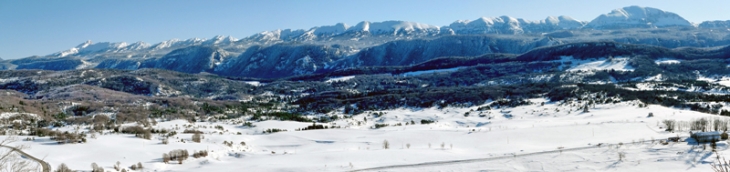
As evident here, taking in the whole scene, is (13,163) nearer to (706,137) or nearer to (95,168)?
(95,168)

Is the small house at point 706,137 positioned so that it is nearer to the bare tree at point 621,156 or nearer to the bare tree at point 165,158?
the bare tree at point 621,156

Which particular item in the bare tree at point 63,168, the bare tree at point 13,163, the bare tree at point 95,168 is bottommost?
the bare tree at point 95,168

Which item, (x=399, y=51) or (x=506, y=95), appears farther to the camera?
(x=399, y=51)

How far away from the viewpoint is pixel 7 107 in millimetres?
30297

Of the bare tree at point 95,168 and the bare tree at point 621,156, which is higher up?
the bare tree at point 95,168

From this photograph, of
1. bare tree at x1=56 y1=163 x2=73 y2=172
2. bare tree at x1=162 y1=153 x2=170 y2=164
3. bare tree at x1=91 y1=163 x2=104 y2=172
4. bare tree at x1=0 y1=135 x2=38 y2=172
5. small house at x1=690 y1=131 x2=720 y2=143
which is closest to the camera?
bare tree at x1=0 y1=135 x2=38 y2=172

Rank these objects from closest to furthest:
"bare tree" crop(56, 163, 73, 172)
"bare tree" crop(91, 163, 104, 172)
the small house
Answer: "bare tree" crop(56, 163, 73, 172) → "bare tree" crop(91, 163, 104, 172) → the small house

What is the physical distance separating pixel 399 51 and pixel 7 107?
15863 cm

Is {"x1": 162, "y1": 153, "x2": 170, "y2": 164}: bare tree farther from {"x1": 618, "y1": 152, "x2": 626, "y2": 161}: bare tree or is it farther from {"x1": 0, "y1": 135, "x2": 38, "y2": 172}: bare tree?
{"x1": 618, "y1": 152, "x2": 626, "y2": 161}: bare tree

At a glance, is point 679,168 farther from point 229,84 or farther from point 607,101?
point 229,84

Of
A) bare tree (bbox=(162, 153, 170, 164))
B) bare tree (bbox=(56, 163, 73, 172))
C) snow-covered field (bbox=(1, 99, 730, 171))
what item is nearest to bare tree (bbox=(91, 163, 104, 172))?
Result: snow-covered field (bbox=(1, 99, 730, 171))

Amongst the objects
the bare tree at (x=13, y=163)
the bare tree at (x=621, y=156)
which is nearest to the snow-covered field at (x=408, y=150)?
the bare tree at (x=621, y=156)

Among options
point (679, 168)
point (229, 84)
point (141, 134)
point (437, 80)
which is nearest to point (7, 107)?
point (141, 134)

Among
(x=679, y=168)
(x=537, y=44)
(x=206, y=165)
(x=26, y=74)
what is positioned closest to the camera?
(x=679, y=168)
